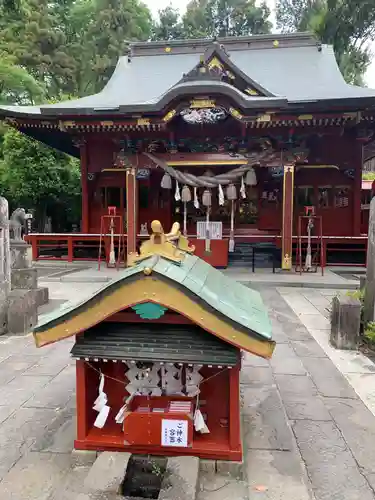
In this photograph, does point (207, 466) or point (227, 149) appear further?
point (227, 149)

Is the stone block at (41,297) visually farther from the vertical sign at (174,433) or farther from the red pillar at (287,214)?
the red pillar at (287,214)

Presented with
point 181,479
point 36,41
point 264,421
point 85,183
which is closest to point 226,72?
point 85,183

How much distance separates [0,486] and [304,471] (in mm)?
2093

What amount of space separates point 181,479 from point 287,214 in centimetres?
1048

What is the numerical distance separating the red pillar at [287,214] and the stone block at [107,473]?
10181 mm

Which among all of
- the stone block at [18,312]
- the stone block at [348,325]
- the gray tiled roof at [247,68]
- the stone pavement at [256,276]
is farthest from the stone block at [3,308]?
the gray tiled roof at [247,68]

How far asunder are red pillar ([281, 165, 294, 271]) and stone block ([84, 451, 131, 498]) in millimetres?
10181

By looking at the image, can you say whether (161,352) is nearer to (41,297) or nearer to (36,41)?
(41,297)

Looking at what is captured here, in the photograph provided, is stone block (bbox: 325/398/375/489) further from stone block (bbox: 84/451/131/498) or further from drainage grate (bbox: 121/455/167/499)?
stone block (bbox: 84/451/131/498)

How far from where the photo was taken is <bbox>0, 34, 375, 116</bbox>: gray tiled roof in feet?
47.8

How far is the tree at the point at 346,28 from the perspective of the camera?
973 inches

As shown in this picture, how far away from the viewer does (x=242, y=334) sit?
2.45 metres

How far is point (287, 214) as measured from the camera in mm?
12164

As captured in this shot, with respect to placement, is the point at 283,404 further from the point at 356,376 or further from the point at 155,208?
the point at 155,208
